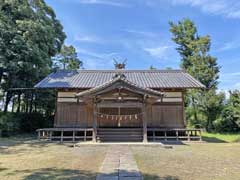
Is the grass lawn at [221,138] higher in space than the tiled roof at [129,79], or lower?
lower

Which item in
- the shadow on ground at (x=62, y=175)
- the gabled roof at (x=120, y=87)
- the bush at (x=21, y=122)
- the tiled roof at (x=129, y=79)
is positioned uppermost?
the tiled roof at (x=129, y=79)

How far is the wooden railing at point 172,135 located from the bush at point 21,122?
9.36 metres

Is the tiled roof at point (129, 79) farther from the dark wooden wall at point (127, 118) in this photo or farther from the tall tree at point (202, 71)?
the tall tree at point (202, 71)

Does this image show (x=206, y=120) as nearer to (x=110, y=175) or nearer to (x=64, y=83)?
(x=64, y=83)

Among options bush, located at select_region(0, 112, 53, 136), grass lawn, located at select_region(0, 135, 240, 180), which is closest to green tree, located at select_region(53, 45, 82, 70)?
bush, located at select_region(0, 112, 53, 136)

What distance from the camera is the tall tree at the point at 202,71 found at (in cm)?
2026

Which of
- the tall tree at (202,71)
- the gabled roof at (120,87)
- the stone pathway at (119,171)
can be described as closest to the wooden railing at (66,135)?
the gabled roof at (120,87)

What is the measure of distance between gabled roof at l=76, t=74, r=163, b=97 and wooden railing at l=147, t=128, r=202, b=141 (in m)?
2.78

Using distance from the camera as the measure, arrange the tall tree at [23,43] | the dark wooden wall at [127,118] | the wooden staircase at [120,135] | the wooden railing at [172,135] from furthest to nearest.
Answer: the tall tree at [23,43], the dark wooden wall at [127,118], the wooden railing at [172,135], the wooden staircase at [120,135]

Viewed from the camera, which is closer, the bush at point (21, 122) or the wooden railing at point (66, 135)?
the wooden railing at point (66, 135)

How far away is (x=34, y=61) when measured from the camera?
1748cm

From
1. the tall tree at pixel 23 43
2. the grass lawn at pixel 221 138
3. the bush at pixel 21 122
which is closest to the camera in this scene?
the grass lawn at pixel 221 138

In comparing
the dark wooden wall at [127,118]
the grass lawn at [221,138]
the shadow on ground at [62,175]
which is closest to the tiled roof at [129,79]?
the dark wooden wall at [127,118]

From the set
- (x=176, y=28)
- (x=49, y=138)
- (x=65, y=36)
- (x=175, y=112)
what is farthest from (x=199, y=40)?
(x=49, y=138)
